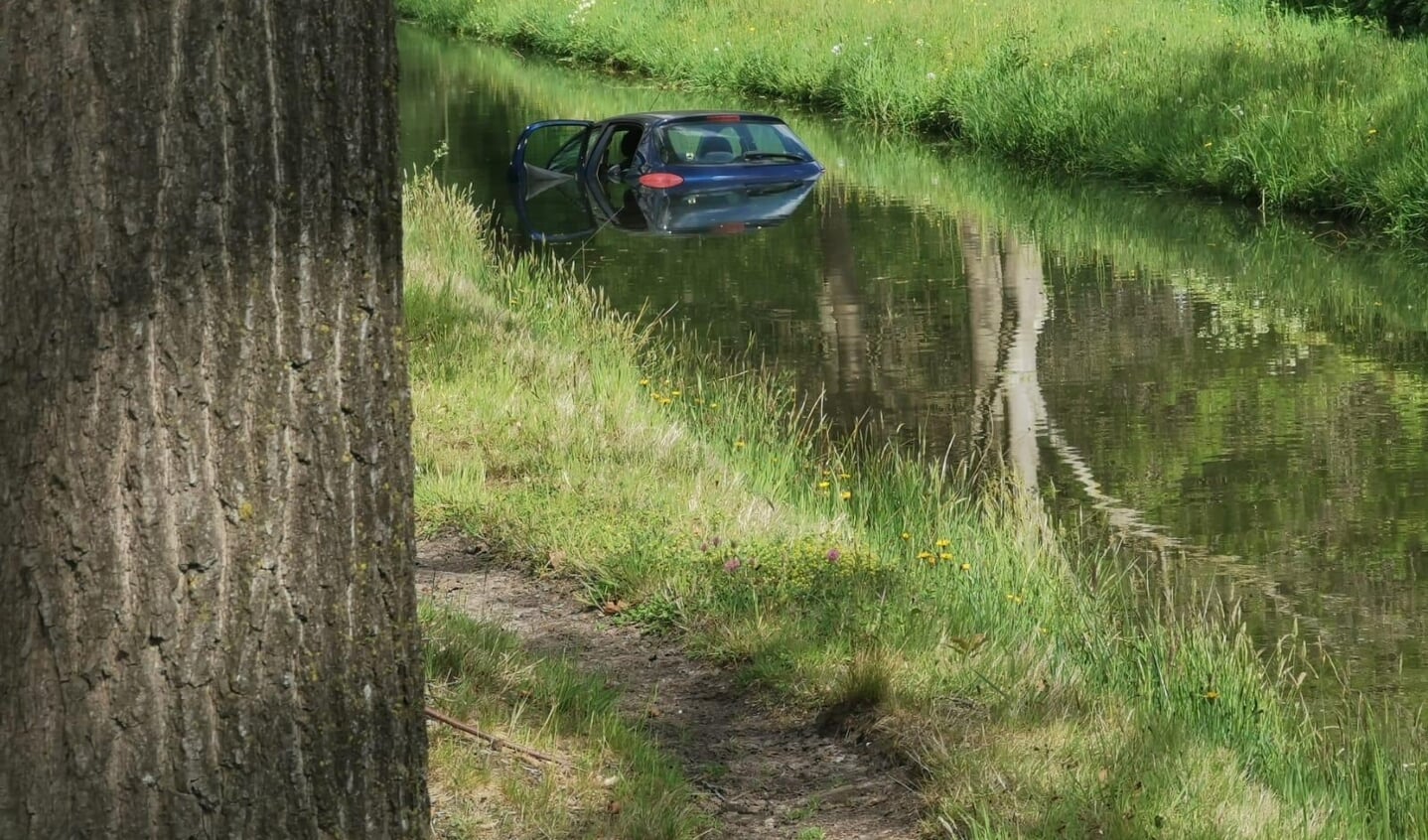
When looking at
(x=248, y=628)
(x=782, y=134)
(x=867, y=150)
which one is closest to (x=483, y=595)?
(x=248, y=628)

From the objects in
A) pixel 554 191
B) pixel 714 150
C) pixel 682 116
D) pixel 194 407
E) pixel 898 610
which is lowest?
pixel 554 191

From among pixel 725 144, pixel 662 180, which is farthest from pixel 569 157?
pixel 662 180

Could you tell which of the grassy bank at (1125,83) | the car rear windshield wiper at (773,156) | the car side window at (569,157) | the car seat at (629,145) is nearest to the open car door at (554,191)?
the car side window at (569,157)

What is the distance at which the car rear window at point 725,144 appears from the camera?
18516 mm

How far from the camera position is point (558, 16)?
40656 mm

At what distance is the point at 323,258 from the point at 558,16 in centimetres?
3852

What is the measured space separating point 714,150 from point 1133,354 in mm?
7848

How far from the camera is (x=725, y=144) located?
1880 centimetres

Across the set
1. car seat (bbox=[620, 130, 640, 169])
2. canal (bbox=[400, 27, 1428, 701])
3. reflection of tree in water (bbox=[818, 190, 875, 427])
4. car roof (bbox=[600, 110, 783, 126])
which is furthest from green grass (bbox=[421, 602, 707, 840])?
car seat (bbox=[620, 130, 640, 169])

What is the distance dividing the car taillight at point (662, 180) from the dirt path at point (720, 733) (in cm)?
1181

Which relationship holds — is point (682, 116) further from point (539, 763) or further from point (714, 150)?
point (539, 763)

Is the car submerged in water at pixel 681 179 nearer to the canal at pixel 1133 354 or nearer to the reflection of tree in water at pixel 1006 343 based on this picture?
the canal at pixel 1133 354

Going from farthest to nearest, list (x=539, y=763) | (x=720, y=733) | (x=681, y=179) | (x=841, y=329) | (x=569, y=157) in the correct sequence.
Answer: (x=569, y=157) < (x=681, y=179) < (x=841, y=329) < (x=720, y=733) < (x=539, y=763)

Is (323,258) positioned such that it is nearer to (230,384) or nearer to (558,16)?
(230,384)
